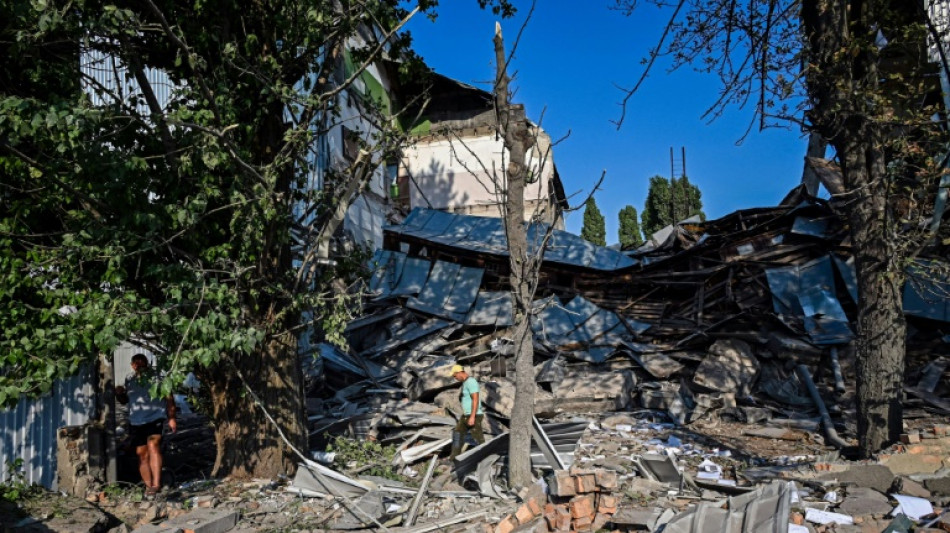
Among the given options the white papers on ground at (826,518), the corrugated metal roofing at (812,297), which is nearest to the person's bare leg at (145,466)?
the white papers on ground at (826,518)

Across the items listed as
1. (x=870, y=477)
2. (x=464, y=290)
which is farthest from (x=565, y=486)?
(x=464, y=290)

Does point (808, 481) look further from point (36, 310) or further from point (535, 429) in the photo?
point (36, 310)

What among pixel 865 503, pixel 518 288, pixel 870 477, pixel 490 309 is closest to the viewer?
pixel 865 503

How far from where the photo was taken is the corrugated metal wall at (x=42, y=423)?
6.86 m

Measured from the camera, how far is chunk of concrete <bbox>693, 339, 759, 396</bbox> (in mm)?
12375

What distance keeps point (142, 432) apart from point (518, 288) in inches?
186

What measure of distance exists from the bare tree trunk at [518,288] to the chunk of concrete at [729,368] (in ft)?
21.8

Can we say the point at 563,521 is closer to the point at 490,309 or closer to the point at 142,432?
the point at 142,432

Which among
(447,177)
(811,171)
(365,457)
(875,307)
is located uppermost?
(447,177)

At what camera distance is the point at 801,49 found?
707 centimetres

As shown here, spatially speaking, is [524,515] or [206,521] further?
[206,521]

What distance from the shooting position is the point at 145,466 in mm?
7383

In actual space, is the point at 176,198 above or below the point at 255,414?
above

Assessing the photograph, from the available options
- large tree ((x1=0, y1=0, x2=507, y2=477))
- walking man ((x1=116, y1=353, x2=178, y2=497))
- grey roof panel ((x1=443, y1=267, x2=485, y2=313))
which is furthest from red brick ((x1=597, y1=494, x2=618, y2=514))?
grey roof panel ((x1=443, y1=267, x2=485, y2=313))
